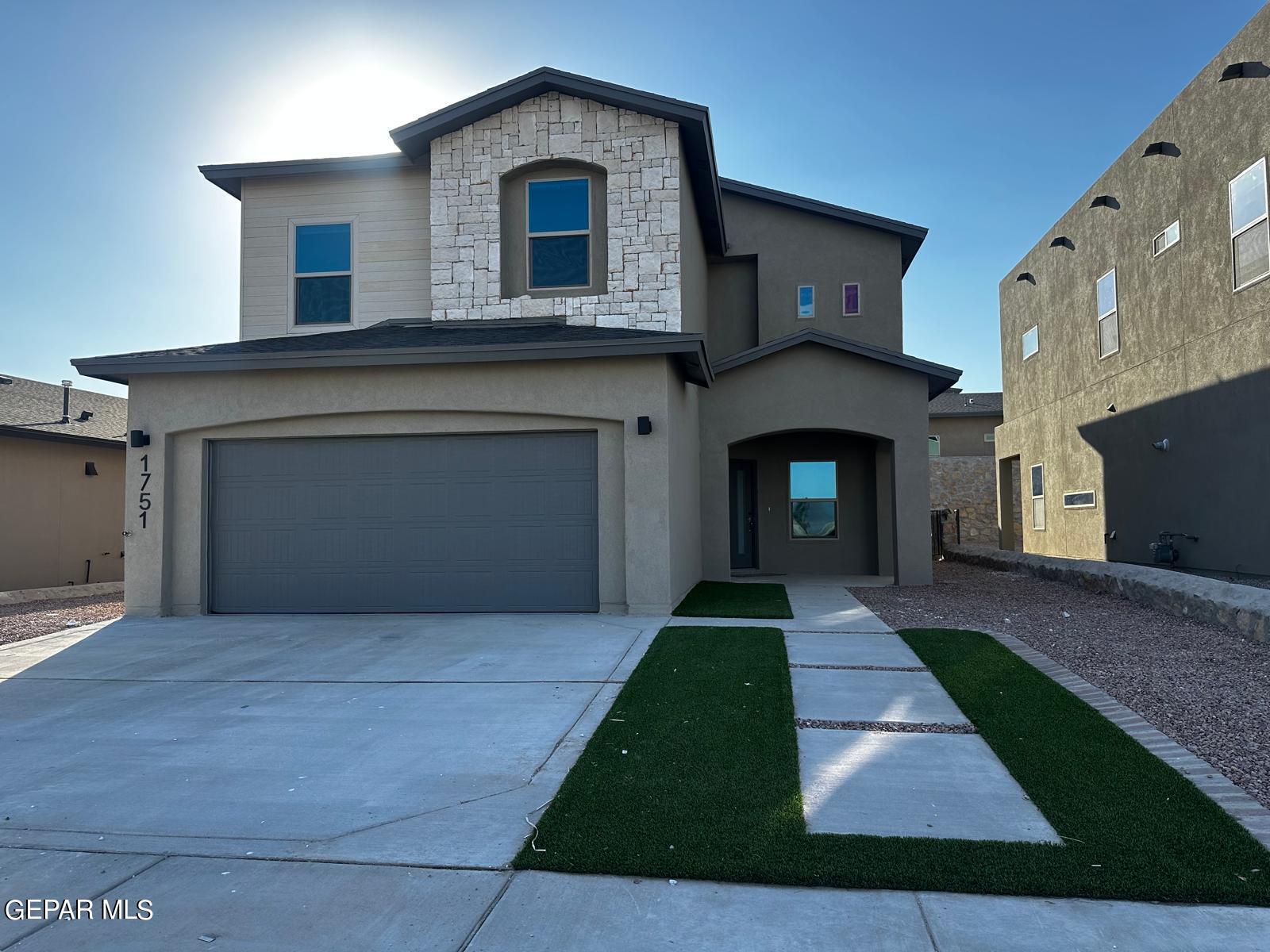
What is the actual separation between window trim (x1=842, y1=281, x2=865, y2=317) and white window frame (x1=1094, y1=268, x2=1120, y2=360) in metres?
4.37

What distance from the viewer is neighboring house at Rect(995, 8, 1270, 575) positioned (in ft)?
37.2

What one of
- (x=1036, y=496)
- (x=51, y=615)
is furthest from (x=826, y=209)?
(x=51, y=615)

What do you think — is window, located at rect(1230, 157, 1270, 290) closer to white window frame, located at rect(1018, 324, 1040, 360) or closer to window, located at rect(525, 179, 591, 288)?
white window frame, located at rect(1018, 324, 1040, 360)

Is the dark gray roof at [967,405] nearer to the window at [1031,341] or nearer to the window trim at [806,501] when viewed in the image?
the window at [1031,341]

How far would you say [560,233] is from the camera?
12570 mm

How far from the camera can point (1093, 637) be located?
8852 millimetres

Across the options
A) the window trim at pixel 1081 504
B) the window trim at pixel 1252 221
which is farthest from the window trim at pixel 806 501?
the window trim at pixel 1252 221

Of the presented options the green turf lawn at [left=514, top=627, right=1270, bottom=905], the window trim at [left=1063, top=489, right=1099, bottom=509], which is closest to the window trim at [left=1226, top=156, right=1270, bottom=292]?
the window trim at [left=1063, top=489, right=1099, bottom=509]

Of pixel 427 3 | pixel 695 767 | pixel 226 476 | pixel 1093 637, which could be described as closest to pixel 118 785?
pixel 695 767

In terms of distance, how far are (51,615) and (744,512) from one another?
462 inches

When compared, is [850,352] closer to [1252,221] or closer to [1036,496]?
[1252,221]

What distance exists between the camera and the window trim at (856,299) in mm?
16859

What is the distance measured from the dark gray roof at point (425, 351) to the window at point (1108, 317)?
28.3 feet

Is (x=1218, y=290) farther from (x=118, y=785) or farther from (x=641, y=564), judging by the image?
(x=118, y=785)
